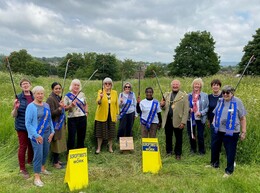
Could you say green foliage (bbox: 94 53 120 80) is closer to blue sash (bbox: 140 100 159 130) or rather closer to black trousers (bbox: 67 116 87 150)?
black trousers (bbox: 67 116 87 150)

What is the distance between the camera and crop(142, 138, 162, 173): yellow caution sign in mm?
5262

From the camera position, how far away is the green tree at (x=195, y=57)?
124 ft

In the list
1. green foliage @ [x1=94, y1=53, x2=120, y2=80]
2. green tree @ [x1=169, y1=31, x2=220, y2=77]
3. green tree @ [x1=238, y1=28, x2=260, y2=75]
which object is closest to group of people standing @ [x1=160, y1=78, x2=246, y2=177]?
green foliage @ [x1=94, y1=53, x2=120, y2=80]

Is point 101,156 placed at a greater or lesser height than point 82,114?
lesser

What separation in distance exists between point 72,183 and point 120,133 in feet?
8.31

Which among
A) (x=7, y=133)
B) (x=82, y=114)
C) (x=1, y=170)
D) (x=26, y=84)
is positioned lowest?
(x=1, y=170)

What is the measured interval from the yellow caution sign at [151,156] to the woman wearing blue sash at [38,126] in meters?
1.84

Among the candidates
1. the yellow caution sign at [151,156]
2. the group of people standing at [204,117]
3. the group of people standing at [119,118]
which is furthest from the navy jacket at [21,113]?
the group of people standing at [204,117]

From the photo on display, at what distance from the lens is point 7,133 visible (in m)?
6.90

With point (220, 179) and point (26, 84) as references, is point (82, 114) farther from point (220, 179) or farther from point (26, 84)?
point (220, 179)

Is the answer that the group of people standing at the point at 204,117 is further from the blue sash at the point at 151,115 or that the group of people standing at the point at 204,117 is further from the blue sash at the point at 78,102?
the blue sash at the point at 78,102

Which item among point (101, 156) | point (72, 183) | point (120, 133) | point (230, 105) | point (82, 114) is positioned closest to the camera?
point (72, 183)

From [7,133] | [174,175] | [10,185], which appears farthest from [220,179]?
[7,133]

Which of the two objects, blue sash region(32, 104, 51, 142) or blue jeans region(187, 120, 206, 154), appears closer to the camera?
blue sash region(32, 104, 51, 142)
